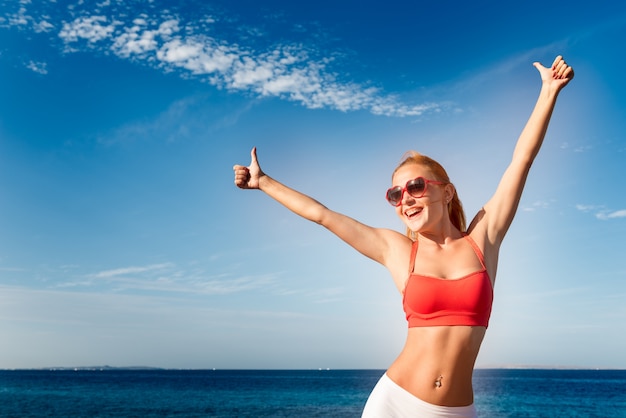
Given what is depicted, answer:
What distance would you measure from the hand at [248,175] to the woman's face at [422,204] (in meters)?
1.02

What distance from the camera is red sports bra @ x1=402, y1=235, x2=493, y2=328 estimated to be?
338 cm

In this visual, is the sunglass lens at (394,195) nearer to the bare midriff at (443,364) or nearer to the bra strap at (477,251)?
the bra strap at (477,251)

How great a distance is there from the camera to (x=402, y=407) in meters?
3.43

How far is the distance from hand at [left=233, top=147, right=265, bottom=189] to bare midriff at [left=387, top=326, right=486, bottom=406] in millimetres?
1574

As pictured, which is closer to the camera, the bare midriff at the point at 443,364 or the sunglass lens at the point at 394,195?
the bare midriff at the point at 443,364

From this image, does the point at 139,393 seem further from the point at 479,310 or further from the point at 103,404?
the point at 479,310

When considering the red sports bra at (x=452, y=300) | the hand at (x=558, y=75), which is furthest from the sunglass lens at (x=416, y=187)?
the hand at (x=558, y=75)

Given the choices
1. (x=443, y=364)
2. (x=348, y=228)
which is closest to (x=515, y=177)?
(x=348, y=228)

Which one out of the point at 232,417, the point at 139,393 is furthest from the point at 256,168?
the point at 139,393

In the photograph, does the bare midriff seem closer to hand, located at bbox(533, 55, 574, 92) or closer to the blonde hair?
the blonde hair

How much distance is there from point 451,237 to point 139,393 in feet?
271

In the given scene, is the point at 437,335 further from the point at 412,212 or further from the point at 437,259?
the point at 412,212

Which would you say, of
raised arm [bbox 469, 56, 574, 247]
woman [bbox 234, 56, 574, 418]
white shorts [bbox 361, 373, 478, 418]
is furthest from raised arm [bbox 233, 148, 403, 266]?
white shorts [bbox 361, 373, 478, 418]

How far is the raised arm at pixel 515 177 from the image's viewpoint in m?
3.76
